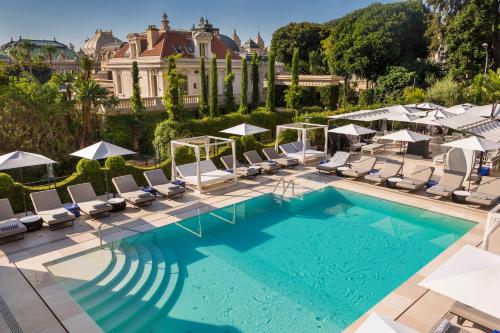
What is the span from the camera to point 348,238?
1190cm

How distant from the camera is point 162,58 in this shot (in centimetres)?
3684

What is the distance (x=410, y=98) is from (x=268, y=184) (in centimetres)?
2138

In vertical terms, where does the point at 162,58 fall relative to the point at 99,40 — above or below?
below

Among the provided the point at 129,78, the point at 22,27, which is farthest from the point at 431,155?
the point at 22,27

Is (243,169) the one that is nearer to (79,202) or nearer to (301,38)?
(79,202)

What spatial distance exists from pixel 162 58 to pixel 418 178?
2882 cm

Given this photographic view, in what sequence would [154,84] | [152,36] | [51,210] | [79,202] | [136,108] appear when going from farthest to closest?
[152,36] → [154,84] → [136,108] → [79,202] → [51,210]

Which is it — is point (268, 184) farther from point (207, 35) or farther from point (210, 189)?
point (207, 35)

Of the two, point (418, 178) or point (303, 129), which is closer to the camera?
point (418, 178)

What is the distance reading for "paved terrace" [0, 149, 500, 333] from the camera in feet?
24.1

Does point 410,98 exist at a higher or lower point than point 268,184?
higher

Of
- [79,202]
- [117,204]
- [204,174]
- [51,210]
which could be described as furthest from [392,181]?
→ [51,210]

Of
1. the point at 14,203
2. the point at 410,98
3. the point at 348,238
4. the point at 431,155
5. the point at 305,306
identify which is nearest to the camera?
the point at 305,306

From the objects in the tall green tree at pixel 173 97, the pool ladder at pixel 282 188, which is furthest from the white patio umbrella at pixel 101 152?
the tall green tree at pixel 173 97
